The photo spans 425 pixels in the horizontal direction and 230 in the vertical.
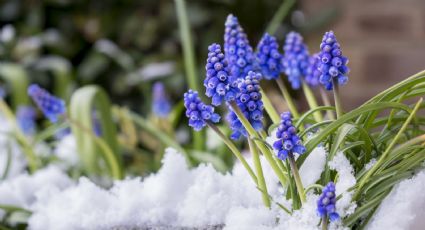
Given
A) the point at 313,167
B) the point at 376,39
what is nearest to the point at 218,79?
the point at 313,167

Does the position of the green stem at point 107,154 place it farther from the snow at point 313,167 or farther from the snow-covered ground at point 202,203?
the snow at point 313,167

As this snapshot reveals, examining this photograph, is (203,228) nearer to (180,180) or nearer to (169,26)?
(180,180)

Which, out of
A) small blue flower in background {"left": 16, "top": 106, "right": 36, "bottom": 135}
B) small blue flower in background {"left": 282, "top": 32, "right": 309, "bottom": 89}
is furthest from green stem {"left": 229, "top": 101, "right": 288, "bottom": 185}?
small blue flower in background {"left": 16, "top": 106, "right": 36, "bottom": 135}

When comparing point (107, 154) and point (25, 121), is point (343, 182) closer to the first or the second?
point (107, 154)

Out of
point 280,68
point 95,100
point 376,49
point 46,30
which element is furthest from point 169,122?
point 376,49

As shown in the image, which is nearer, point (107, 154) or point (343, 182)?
point (343, 182)

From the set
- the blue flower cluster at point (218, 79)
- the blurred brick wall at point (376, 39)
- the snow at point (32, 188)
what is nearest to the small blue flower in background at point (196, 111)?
the blue flower cluster at point (218, 79)
